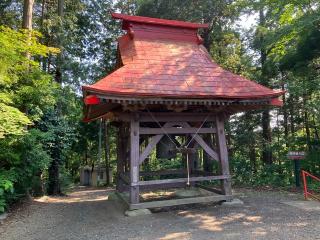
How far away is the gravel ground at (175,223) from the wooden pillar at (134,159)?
60 centimetres

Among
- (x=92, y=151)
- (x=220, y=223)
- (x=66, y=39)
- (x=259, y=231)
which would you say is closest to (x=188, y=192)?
(x=220, y=223)

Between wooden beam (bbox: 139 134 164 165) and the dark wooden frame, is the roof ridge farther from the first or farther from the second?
wooden beam (bbox: 139 134 164 165)

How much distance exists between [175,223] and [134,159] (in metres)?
1.87

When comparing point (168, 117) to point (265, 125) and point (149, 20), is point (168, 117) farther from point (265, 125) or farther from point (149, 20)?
point (265, 125)

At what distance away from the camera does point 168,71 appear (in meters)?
8.15

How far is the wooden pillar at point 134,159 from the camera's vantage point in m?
7.43

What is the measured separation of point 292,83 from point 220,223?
838cm

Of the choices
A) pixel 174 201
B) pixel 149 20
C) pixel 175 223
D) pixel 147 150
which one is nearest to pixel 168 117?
pixel 147 150

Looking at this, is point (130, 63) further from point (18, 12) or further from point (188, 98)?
point (18, 12)

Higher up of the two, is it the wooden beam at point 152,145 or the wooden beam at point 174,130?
the wooden beam at point 174,130

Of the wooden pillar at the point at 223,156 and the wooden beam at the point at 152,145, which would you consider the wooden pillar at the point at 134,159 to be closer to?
the wooden beam at the point at 152,145

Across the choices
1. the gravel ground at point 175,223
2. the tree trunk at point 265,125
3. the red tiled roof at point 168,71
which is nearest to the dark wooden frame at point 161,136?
the gravel ground at point 175,223

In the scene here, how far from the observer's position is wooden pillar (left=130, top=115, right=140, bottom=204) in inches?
293

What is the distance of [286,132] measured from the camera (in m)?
17.6
